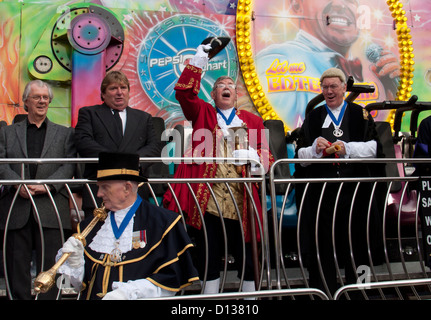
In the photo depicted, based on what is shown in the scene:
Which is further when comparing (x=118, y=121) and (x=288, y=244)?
(x=288, y=244)

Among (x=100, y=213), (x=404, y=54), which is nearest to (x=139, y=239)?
(x=100, y=213)

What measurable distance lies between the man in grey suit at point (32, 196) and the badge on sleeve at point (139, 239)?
789 mm

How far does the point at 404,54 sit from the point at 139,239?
467 centimetres

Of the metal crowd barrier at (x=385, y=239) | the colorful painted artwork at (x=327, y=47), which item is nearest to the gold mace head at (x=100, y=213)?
the metal crowd barrier at (x=385, y=239)

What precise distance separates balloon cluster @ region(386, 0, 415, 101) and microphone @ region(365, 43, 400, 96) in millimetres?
58

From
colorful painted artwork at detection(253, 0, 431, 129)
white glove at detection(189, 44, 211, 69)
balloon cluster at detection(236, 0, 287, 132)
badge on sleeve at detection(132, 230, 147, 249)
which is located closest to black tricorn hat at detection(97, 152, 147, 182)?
badge on sleeve at detection(132, 230, 147, 249)

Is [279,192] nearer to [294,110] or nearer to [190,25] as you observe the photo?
[294,110]

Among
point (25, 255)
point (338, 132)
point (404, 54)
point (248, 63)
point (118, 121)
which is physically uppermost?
point (404, 54)

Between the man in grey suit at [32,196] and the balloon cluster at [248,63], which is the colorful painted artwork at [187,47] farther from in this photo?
the man in grey suit at [32,196]

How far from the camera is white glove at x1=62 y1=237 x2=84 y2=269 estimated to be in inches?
80.3

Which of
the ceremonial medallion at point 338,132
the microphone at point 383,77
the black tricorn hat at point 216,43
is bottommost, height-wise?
the ceremonial medallion at point 338,132

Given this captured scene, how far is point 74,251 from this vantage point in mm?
2059

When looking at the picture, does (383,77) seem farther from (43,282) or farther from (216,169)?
(43,282)

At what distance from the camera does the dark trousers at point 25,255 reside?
2898 mm
